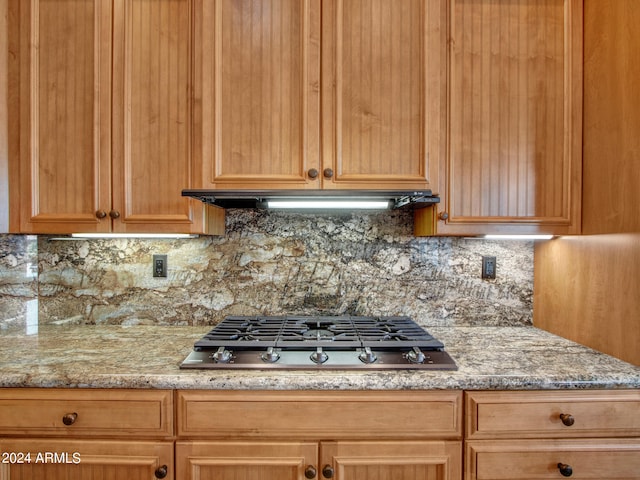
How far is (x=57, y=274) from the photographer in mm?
1713

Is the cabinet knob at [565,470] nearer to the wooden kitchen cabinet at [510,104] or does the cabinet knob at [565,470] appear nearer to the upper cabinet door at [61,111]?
the wooden kitchen cabinet at [510,104]

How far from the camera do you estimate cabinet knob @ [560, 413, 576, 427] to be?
3.54 ft

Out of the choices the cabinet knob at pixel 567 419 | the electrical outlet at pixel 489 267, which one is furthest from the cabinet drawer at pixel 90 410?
the electrical outlet at pixel 489 267

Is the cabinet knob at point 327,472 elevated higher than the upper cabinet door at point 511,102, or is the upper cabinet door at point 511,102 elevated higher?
the upper cabinet door at point 511,102

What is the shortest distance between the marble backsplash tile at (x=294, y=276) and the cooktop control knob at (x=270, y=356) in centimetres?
52

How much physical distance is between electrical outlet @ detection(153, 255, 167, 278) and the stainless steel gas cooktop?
0.45m

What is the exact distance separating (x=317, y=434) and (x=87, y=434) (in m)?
0.72

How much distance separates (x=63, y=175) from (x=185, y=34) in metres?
0.75

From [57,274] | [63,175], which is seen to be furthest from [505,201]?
[57,274]

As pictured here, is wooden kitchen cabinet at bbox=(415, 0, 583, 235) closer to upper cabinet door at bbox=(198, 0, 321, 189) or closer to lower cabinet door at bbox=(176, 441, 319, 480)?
upper cabinet door at bbox=(198, 0, 321, 189)

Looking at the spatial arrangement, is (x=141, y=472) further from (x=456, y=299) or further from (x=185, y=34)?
(x=185, y=34)

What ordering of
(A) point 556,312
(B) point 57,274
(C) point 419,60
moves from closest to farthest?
(C) point 419,60 → (A) point 556,312 → (B) point 57,274

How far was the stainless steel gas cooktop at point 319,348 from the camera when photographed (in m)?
1.15

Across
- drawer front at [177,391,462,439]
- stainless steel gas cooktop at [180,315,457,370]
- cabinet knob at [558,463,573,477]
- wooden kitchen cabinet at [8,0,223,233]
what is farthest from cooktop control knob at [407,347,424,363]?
wooden kitchen cabinet at [8,0,223,233]
